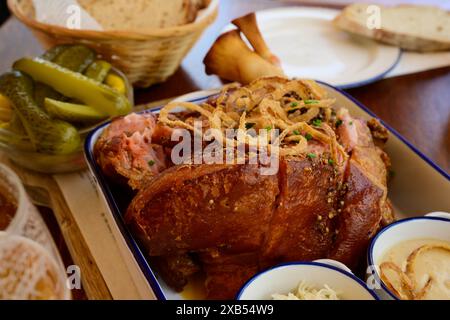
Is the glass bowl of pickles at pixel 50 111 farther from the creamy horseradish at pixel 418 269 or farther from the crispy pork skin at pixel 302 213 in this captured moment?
the creamy horseradish at pixel 418 269

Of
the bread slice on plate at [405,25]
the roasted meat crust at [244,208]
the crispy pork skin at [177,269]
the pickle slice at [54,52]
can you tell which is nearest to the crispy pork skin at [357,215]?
the roasted meat crust at [244,208]

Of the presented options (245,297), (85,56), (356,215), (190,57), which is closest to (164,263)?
(245,297)

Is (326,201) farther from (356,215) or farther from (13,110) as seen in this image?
(13,110)

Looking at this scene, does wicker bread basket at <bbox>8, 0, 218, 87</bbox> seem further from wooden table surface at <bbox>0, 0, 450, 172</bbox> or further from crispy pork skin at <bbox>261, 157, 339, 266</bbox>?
crispy pork skin at <bbox>261, 157, 339, 266</bbox>

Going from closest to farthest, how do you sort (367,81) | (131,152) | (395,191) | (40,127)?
(131,152) < (40,127) < (395,191) < (367,81)

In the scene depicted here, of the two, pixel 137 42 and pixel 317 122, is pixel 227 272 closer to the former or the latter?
pixel 317 122

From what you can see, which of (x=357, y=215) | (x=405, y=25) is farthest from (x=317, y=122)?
(x=405, y=25)
